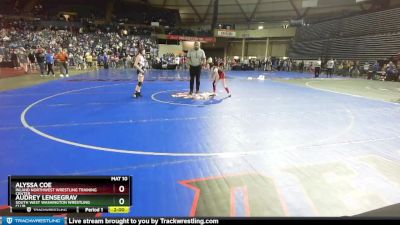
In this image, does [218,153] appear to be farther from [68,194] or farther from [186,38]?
[186,38]

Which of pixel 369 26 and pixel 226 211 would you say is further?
pixel 369 26

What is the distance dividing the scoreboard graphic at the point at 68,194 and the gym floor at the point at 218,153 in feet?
2.26

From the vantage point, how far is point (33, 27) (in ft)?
→ 90.3

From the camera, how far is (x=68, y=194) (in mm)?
2188

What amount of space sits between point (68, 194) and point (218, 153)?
8.85ft

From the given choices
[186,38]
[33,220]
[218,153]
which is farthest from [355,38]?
[33,220]

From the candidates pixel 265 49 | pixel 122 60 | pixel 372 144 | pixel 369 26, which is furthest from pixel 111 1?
pixel 372 144

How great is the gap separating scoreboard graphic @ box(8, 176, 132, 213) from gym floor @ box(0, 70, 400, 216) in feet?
2.26

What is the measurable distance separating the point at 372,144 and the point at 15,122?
698 centimetres

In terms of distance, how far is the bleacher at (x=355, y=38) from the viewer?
23.2 metres

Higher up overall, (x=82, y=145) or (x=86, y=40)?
(x=86, y=40)

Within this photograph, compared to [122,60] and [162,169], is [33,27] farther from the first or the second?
[162,169]
